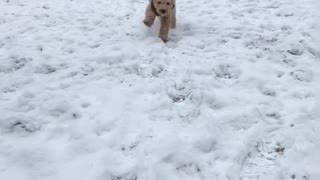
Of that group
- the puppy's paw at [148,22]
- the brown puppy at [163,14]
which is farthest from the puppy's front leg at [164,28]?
the puppy's paw at [148,22]

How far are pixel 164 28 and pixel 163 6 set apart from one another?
478mm

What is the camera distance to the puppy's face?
22.5 feet

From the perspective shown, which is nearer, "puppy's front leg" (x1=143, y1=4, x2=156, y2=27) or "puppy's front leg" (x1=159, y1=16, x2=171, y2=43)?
"puppy's front leg" (x1=159, y1=16, x2=171, y2=43)

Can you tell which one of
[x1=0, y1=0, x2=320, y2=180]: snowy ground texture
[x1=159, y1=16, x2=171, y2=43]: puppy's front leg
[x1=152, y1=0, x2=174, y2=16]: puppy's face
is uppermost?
[x1=152, y1=0, x2=174, y2=16]: puppy's face

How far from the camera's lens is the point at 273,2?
9117 millimetres

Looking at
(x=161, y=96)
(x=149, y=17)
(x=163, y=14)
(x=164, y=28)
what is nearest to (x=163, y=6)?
(x=163, y=14)

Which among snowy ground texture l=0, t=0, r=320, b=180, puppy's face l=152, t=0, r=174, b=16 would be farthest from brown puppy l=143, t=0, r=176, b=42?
snowy ground texture l=0, t=0, r=320, b=180

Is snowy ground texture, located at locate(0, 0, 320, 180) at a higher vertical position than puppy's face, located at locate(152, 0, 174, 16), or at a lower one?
lower

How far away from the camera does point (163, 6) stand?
22.6ft

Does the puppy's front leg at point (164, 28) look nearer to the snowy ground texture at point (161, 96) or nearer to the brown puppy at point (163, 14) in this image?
the brown puppy at point (163, 14)

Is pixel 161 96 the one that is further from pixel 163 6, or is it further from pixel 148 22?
pixel 148 22

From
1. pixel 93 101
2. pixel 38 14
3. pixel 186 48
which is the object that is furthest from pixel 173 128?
pixel 38 14

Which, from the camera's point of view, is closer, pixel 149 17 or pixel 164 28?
pixel 164 28

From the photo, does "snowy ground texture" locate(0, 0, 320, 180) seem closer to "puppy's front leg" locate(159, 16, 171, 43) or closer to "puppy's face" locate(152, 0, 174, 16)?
"puppy's front leg" locate(159, 16, 171, 43)
